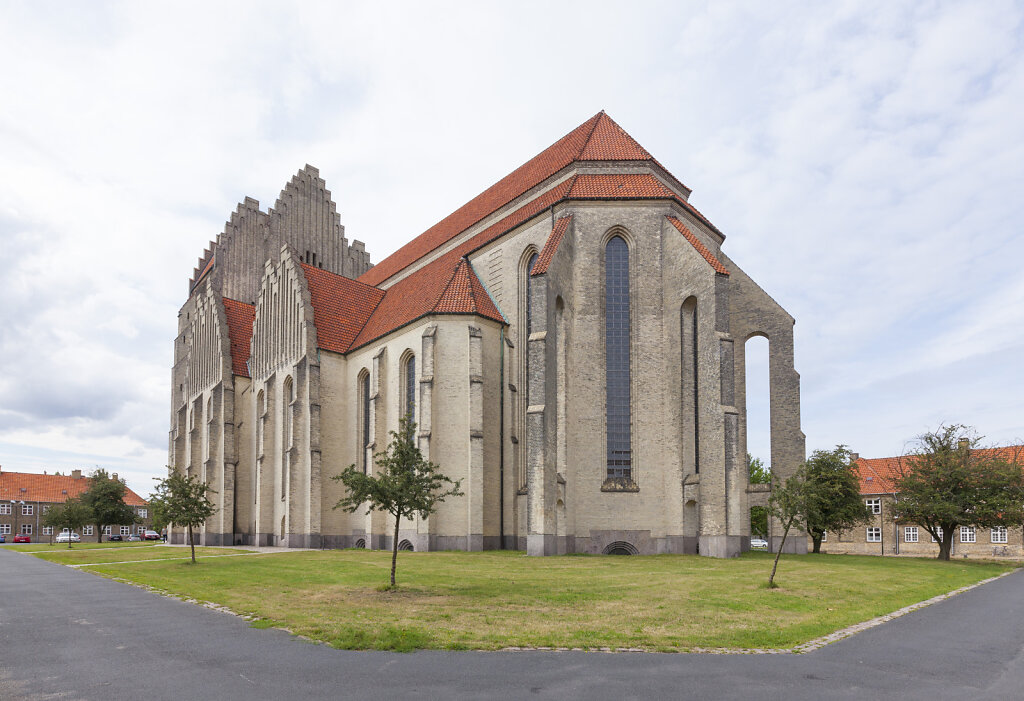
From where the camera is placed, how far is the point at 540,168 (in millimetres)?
39000

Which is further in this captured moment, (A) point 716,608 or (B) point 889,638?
(A) point 716,608

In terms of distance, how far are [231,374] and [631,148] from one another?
31.0 meters

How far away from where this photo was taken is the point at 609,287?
3266 centimetres

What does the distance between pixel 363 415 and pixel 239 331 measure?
16.4 metres

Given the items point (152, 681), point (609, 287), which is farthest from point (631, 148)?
point (152, 681)

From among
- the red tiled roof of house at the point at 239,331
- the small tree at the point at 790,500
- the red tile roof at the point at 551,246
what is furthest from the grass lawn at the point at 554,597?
the red tiled roof of house at the point at 239,331

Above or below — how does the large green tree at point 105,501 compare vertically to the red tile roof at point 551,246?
below

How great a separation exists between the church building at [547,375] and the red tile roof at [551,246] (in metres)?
0.10

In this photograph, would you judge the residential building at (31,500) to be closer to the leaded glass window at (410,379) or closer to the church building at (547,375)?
the church building at (547,375)

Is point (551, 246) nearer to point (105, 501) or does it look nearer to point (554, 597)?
point (554, 597)

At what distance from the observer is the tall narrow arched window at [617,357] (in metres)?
31.2

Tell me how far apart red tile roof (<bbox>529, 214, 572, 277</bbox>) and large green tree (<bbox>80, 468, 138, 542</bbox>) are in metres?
46.9

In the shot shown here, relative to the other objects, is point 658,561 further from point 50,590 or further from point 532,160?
point 532,160

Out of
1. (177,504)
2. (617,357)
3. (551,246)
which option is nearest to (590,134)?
(551,246)
